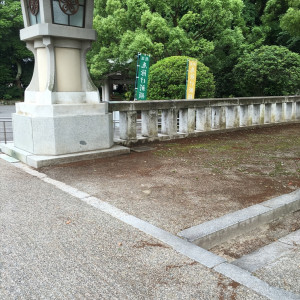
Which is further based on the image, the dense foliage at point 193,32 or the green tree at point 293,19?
the green tree at point 293,19

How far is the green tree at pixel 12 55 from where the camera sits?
36.5m

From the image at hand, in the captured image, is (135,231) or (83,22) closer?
(135,231)

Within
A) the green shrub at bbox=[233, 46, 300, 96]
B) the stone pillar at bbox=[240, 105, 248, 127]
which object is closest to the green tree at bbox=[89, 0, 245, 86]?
the green shrub at bbox=[233, 46, 300, 96]

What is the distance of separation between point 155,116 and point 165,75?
3.58m

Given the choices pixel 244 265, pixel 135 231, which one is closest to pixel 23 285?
pixel 135 231

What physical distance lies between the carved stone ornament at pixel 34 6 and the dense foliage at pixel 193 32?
30.8ft

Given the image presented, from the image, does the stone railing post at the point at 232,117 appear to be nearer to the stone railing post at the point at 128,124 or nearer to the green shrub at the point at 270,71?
the stone railing post at the point at 128,124

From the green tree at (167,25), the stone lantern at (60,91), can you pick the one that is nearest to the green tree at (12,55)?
the green tree at (167,25)

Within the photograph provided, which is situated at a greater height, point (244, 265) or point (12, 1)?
point (12, 1)

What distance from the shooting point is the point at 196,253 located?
2906mm

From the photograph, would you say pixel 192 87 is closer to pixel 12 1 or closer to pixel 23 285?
pixel 23 285

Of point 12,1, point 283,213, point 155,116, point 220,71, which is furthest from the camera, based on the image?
point 12,1

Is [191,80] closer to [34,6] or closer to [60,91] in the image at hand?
[60,91]

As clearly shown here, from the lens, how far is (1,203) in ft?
13.7
